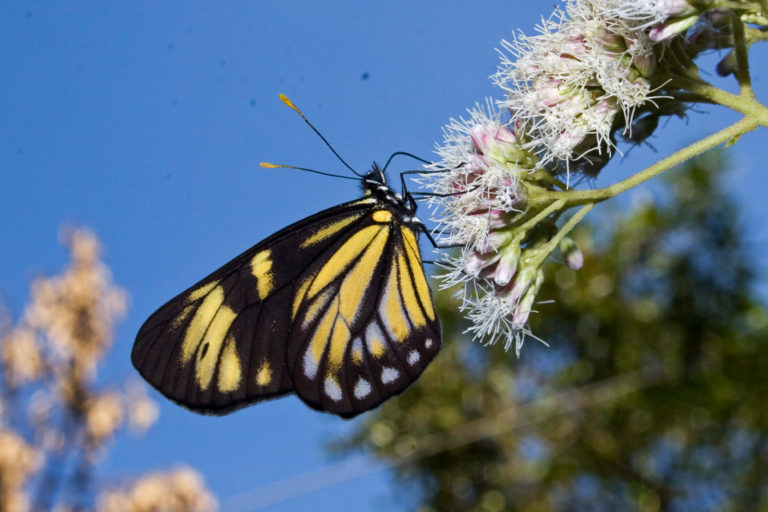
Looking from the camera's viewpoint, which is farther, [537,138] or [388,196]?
[388,196]

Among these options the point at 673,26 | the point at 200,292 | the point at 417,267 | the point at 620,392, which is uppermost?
the point at 200,292

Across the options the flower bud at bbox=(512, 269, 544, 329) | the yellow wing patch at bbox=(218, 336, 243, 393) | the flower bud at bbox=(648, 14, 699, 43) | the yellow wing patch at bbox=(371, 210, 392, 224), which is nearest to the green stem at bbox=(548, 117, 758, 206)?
the flower bud at bbox=(648, 14, 699, 43)

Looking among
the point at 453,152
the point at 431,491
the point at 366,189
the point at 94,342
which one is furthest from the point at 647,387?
the point at 94,342

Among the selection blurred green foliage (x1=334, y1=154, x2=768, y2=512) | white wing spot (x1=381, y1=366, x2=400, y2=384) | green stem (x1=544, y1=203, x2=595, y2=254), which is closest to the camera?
green stem (x1=544, y1=203, x2=595, y2=254)

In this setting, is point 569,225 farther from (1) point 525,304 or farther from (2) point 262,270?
(2) point 262,270

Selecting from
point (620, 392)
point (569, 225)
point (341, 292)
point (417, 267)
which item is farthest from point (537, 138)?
point (620, 392)

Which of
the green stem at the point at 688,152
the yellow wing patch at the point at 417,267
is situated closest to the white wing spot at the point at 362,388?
the yellow wing patch at the point at 417,267

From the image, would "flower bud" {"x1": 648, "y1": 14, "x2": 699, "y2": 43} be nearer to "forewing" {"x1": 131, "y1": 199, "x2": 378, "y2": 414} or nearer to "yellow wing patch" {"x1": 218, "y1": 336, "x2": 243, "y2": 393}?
"forewing" {"x1": 131, "y1": 199, "x2": 378, "y2": 414}
